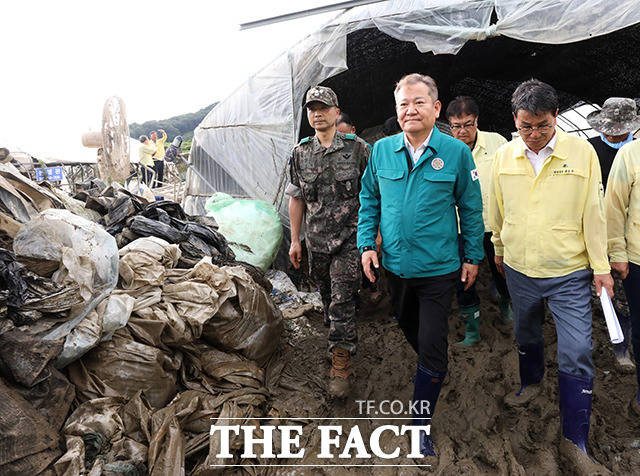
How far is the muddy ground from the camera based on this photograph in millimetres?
2260

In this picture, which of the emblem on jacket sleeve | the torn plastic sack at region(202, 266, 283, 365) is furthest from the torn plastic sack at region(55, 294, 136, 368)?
the emblem on jacket sleeve

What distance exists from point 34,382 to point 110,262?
2.76ft

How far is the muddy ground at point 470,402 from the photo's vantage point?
2.26m

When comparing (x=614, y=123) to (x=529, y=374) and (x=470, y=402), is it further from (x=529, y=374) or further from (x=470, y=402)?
(x=470, y=402)

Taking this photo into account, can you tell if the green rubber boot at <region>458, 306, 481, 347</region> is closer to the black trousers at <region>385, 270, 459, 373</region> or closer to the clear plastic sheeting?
the black trousers at <region>385, 270, 459, 373</region>

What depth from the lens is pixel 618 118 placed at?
2986mm

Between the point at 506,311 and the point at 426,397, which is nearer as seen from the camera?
the point at 426,397

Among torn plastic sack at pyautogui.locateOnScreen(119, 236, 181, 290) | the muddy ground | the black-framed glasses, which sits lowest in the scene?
the muddy ground

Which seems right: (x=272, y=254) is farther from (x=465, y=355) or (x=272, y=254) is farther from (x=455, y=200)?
(x=455, y=200)

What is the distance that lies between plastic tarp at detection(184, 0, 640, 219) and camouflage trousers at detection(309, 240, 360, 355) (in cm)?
203

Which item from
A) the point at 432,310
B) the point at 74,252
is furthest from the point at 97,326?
the point at 432,310

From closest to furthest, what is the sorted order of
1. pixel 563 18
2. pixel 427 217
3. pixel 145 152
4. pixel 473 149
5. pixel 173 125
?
1. pixel 427 217
2. pixel 473 149
3. pixel 563 18
4. pixel 145 152
5. pixel 173 125

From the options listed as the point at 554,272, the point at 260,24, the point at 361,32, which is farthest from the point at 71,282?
the point at 361,32

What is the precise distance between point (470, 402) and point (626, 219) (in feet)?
4.57
